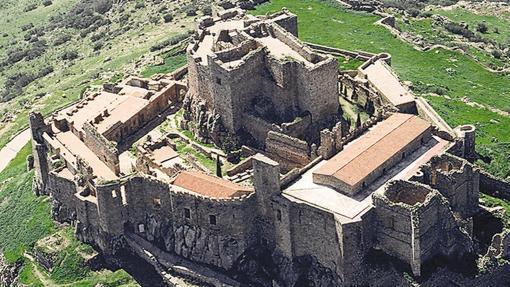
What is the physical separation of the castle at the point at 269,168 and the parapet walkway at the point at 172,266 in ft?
Result: 0.71

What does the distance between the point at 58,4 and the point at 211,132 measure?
3742 inches

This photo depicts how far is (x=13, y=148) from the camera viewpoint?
97500 mm

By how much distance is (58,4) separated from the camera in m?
160

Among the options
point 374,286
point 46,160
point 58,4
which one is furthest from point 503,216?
point 58,4

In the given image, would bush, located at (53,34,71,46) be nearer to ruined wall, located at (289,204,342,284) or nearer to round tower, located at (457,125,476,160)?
round tower, located at (457,125,476,160)

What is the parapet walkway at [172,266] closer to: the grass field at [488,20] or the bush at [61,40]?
the grass field at [488,20]

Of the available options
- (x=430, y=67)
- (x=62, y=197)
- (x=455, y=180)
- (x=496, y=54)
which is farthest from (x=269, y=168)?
(x=496, y=54)

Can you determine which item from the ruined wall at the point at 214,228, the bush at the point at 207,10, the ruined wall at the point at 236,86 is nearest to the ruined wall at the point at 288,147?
the ruined wall at the point at 236,86

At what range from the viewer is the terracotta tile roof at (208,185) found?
208 ft

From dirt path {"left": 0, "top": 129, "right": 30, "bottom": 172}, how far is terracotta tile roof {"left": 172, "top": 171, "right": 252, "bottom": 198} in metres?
34.6

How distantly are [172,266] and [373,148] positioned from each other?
675 inches

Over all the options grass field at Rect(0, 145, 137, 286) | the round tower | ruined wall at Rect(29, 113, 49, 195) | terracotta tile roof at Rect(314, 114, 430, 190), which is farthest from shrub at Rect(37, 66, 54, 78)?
the round tower

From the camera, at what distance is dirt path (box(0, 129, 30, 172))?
313 ft

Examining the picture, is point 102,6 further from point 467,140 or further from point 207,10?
point 467,140
